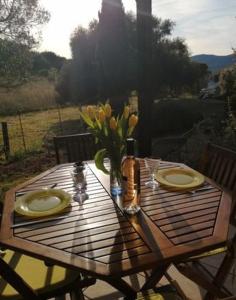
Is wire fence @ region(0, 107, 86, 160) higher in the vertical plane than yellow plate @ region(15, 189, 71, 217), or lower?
lower

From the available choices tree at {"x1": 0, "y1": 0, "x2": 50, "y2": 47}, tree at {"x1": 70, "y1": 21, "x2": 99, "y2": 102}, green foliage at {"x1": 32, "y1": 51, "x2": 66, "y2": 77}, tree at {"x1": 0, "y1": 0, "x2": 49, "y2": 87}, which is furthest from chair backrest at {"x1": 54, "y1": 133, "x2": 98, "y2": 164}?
green foliage at {"x1": 32, "y1": 51, "x2": 66, "y2": 77}

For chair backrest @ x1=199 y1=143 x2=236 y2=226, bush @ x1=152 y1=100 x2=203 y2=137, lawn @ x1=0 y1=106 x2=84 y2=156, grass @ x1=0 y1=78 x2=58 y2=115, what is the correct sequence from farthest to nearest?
grass @ x1=0 y1=78 x2=58 y2=115
bush @ x1=152 y1=100 x2=203 y2=137
lawn @ x1=0 y1=106 x2=84 y2=156
chair backrest @ x1=199 y1=143 x2=236 y2=226

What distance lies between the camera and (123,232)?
1.43 metres

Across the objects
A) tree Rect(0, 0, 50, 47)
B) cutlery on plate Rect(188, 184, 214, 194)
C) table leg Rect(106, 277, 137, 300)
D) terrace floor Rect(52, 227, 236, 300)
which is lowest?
terrace floor Rect(52, 227, 236, 300)

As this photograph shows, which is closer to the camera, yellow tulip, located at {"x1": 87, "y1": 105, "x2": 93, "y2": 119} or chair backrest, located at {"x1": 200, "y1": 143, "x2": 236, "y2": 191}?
yellow tulip, located at {"x1": 87, "y1": 105, "x2": 93, "y2": 119}

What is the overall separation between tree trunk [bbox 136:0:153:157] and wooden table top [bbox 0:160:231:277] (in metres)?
2.10

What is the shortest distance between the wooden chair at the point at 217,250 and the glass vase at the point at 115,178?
574mm

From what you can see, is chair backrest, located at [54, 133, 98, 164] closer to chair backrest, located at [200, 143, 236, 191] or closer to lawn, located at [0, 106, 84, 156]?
chair backrest, located at [200, 143, 236, 191]

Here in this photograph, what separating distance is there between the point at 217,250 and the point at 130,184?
73cm

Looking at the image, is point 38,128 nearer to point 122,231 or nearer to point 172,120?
point 172,120

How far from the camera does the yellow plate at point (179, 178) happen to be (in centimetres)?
192

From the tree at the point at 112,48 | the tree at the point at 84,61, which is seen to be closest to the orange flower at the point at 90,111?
the tree at the point at 112,48

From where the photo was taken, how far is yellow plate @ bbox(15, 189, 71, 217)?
163cm

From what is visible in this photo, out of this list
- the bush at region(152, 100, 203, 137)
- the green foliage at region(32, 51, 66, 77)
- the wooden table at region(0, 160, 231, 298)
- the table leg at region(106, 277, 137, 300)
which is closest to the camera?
the wooden table at region(0, 160, 231, 298)
